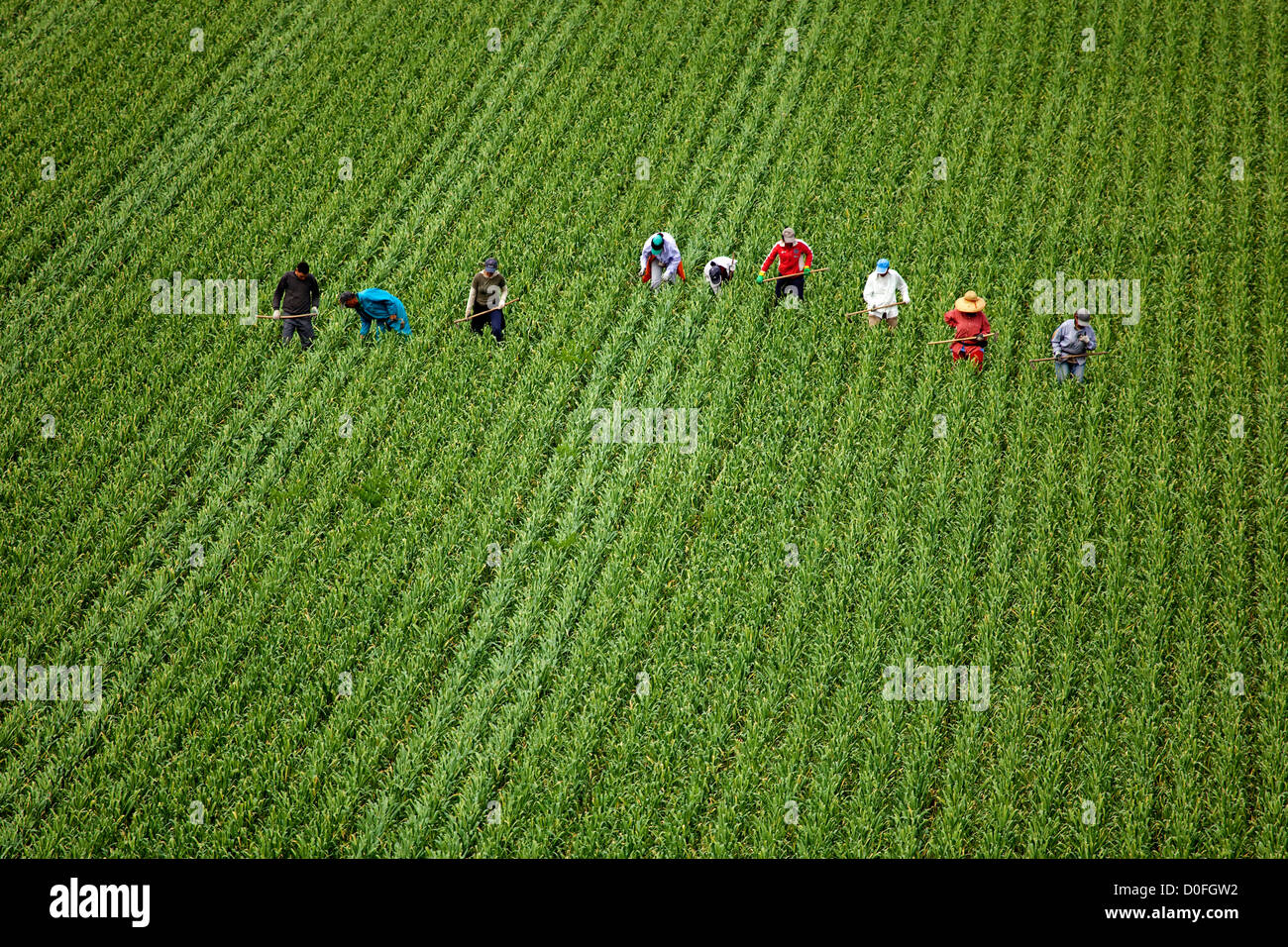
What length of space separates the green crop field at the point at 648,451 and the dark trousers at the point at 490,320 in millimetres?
131

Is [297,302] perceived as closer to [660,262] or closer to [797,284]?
[660,262]

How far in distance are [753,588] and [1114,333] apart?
612 cm

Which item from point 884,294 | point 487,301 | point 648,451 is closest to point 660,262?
point 487,301

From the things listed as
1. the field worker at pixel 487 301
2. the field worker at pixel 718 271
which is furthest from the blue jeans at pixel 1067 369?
the field worker at pixel 487 301

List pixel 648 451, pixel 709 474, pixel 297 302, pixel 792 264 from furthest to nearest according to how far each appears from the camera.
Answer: pixel 792 264 < pixel 297 302 < pixel 648 451 < pixel 709 474

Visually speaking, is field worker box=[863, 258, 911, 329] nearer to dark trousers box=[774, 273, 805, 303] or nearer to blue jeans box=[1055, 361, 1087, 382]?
dark trousers box=[774, 273, 805, 303]

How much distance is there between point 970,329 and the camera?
11875 millimetres

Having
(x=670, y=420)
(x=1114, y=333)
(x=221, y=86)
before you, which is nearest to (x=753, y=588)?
(x=670, y=420)

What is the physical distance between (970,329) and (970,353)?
11.1 inches

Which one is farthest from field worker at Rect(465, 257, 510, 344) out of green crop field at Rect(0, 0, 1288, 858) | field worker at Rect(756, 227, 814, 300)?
field worker at Rect(756, 227, 814, 300)

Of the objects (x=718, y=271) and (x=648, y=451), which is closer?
(x=648, y=451)

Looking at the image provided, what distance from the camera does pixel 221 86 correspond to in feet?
57.1

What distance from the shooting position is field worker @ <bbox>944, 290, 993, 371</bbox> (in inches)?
465

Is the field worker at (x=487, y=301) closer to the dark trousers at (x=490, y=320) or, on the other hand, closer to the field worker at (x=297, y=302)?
the dark trousers at (x=490, y=320)
